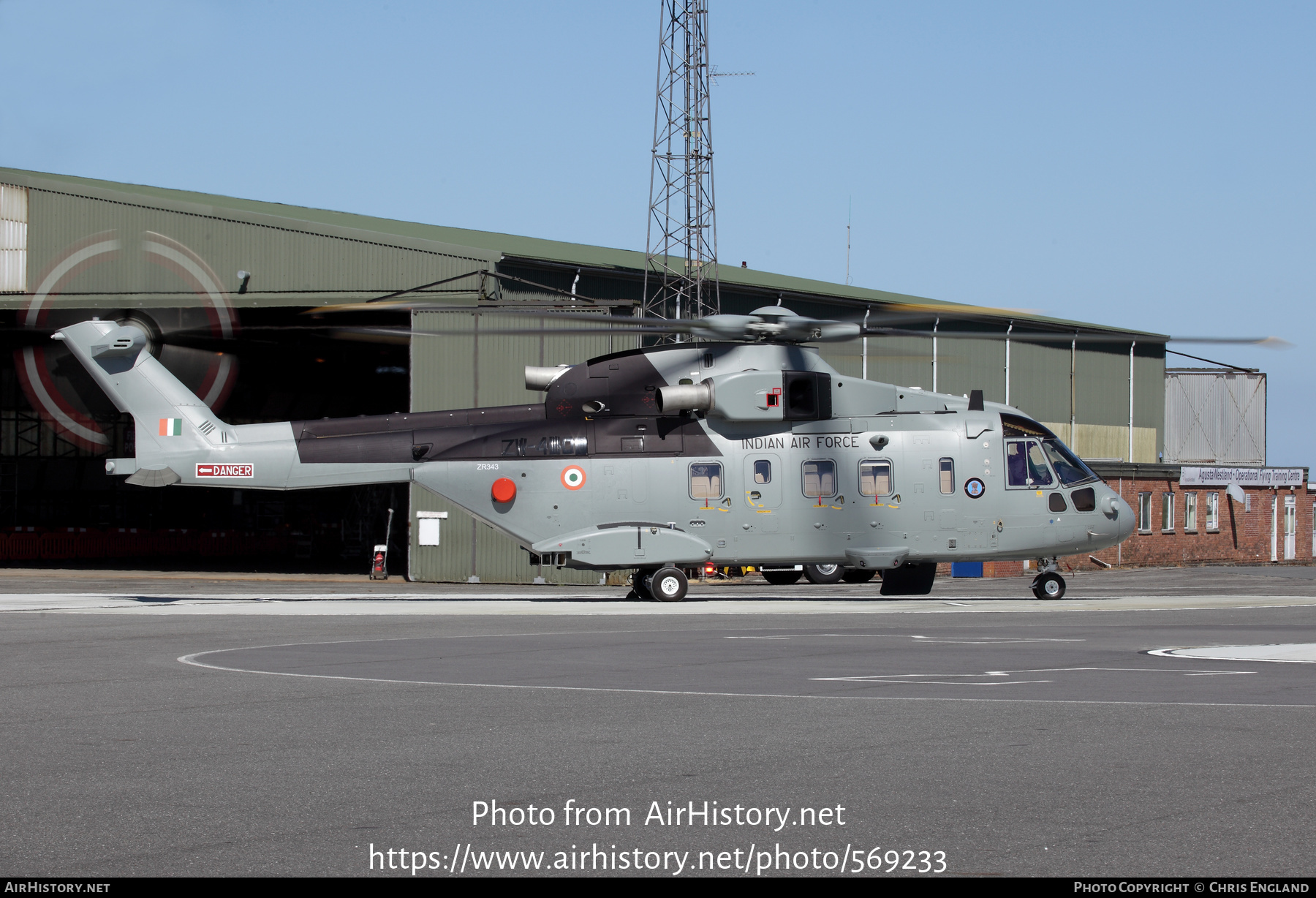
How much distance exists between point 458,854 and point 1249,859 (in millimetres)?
3625

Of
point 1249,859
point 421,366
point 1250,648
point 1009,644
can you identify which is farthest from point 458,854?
point 421,366

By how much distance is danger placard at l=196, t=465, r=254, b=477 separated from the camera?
24.3m

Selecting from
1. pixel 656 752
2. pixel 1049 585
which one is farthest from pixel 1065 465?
pixel 656 752

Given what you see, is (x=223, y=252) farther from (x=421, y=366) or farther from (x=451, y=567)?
(x=451, y=567)

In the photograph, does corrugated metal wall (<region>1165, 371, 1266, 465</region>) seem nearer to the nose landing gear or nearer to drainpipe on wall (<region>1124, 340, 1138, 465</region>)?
drainpipe on wall (<region>1124, 340, 1138, 465</region>)

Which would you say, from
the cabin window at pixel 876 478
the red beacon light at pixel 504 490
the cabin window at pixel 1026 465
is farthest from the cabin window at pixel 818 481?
the red beacon light at pixel 504 490

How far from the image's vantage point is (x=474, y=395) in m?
35.2

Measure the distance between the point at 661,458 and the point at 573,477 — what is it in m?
1.81

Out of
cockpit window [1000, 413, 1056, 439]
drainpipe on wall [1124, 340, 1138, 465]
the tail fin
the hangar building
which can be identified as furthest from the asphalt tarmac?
drainpipe on wall [1124, 340, 1138, 465]

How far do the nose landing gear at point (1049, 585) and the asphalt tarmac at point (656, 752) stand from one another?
331 inches

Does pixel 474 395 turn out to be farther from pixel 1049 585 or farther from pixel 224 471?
pixel 1049 585

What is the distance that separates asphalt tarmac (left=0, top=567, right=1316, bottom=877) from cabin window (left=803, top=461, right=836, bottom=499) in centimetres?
685

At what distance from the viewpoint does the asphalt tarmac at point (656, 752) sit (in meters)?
5.82
